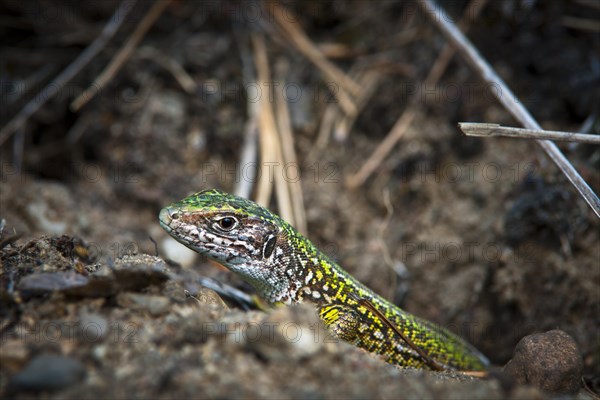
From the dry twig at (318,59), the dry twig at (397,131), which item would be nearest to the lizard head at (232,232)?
the dry twig at (397,131)

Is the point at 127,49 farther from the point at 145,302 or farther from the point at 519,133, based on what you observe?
the point at 519,133

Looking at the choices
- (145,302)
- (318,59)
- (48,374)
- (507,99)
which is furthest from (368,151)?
(48,374)

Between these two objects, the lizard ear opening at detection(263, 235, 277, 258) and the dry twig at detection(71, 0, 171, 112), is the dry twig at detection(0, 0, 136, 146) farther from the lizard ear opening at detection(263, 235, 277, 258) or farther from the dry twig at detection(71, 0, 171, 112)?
the lizard ear opening at detection(263, 235, 277, 258)

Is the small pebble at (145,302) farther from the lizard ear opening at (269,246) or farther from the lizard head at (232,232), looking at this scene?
the lizard ear opening at (269,246)

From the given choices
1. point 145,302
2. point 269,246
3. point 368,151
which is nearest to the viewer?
point 145,302

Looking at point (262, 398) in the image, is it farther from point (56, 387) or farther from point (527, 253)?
point (527, 253)

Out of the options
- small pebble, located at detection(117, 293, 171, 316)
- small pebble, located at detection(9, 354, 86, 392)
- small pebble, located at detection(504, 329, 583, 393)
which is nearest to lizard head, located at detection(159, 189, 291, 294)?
small pebble, located at detection(117, 293, 171, 316)

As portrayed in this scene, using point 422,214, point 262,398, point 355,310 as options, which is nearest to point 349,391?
point 262,398
